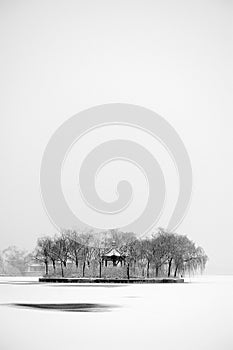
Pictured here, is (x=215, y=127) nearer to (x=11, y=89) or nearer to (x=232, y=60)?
(x=11, y=89)

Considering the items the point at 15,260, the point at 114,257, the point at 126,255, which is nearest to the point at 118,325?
the point at 114,257

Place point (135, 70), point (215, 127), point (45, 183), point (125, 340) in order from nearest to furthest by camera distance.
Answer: point (125, 340)
point (135, 70)
point (215, 127)
point (45, 183)

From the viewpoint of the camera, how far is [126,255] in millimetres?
18969

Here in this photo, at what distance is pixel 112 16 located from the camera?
36.0ft

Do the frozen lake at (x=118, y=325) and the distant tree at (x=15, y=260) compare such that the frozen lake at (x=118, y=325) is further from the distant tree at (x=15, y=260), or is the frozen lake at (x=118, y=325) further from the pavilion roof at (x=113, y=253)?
the distant tree at (x=15, y=260)

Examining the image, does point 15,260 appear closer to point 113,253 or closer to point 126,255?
point 113,253

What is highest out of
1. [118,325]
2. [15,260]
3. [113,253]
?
[113,253]

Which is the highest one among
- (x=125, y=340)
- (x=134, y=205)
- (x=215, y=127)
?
(x=215, y=127)

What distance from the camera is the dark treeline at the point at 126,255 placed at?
18250 mm

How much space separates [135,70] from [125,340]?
9.68 metres

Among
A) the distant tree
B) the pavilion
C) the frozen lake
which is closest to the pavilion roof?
the pavilion

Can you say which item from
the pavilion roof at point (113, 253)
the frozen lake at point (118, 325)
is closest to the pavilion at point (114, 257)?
the pavilion roof at point (113, 253)

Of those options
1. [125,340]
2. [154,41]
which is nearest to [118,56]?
[154,41]

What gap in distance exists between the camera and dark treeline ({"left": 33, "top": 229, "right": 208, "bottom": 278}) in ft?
59.9
